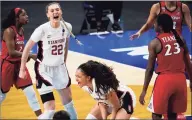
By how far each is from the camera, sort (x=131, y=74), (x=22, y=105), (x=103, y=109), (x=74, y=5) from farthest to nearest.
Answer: (x=74, y=5) < (x=131, y=74) < (x=22, y=105) < (x=103, y=109)

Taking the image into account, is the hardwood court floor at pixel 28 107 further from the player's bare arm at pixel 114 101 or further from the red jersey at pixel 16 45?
the player's bare arm at pixel 114 101

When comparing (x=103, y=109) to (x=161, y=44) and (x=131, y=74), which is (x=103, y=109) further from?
(x=131, y=74)

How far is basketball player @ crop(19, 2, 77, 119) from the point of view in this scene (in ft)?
27.6

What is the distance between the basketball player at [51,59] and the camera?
8.41 m

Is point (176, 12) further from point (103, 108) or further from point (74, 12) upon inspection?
point (74, 12)

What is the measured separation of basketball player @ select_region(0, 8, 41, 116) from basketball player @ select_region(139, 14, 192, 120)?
1875mm

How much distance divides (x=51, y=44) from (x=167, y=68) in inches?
66.0

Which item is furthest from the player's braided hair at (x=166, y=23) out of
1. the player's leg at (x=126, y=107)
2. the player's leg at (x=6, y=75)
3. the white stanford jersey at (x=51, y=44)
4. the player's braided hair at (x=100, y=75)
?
the player's leg at (x=6, y=75)

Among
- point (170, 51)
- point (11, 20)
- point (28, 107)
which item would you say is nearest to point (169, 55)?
point (170, 51)

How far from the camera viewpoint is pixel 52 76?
28.2 feet

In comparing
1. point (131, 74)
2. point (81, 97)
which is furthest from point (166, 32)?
point (131, 74)

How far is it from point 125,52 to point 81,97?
13.7 ft

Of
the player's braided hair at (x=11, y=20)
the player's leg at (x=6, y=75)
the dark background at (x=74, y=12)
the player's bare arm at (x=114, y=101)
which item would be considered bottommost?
the dark background at (x=74, y=12)

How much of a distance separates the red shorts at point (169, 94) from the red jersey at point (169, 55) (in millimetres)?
91
